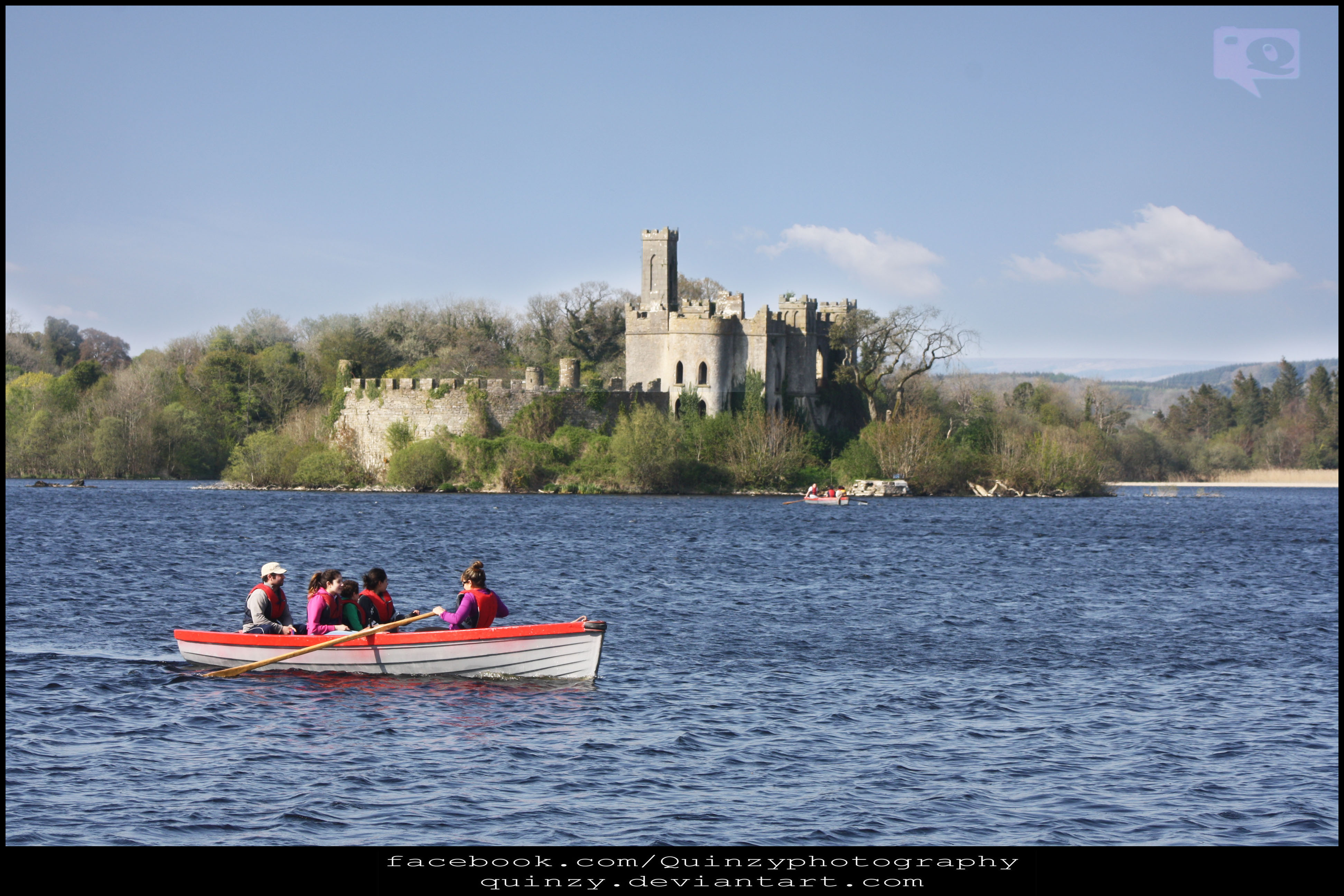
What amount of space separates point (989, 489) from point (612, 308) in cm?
2729

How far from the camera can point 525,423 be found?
65688mm

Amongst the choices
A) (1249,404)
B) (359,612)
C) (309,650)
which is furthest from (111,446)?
(1249,404)

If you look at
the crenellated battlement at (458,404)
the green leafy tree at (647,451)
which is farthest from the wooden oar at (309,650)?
the crenellated battlement at (458,404)

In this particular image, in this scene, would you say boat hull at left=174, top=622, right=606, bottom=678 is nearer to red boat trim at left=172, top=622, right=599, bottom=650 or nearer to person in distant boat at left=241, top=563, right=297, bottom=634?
red boat trim at left=172, top=622, right=599, bottom=650

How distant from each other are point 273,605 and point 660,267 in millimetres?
60619

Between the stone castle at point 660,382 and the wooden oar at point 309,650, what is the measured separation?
48309 millimetres

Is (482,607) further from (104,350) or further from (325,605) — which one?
(104,350)

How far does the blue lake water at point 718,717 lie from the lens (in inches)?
479

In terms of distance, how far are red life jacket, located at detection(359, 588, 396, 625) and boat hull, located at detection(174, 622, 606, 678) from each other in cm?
26

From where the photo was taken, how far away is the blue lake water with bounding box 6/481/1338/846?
12156mm

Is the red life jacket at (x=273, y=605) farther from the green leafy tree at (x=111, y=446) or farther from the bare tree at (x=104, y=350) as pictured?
the bare tree at (x=104, y=350)
